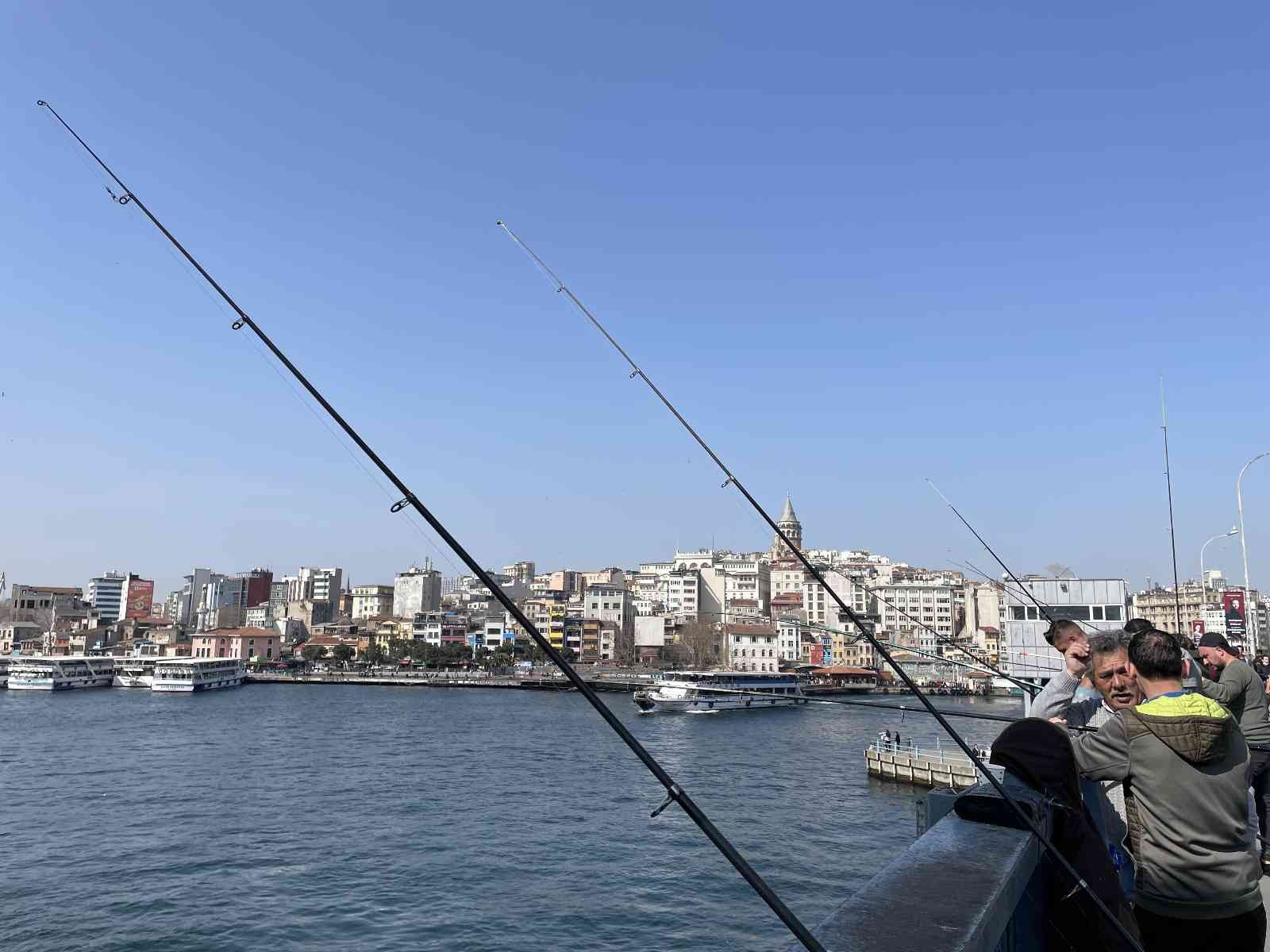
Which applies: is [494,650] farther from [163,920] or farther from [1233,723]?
[1233,723]

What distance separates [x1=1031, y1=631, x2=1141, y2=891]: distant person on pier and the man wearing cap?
1.40 feet

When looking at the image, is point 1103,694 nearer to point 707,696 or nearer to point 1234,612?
point 1234,612

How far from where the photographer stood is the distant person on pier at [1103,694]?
8.32 ft

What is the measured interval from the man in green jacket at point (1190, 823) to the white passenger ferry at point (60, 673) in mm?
66631

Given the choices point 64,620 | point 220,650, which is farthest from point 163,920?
point 64,620

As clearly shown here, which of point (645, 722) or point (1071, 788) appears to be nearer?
point (1071, 788)

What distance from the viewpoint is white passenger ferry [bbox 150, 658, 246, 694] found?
176ft

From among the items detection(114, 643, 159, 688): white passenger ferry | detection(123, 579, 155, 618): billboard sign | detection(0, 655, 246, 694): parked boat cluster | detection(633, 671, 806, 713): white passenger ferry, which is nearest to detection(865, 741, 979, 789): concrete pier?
detection(633, 671, 806, 713): white passenger ferry

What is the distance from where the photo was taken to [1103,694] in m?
2.63

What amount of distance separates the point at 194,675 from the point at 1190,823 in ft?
201

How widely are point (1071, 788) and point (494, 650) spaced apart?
244ft

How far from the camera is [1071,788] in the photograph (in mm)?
1895

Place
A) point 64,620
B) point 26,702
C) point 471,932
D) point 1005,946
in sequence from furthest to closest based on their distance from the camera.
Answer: point 64,620 → point 26,702 → point 471,932 → point 1005,946

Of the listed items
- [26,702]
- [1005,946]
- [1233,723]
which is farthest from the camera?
[26,702]
